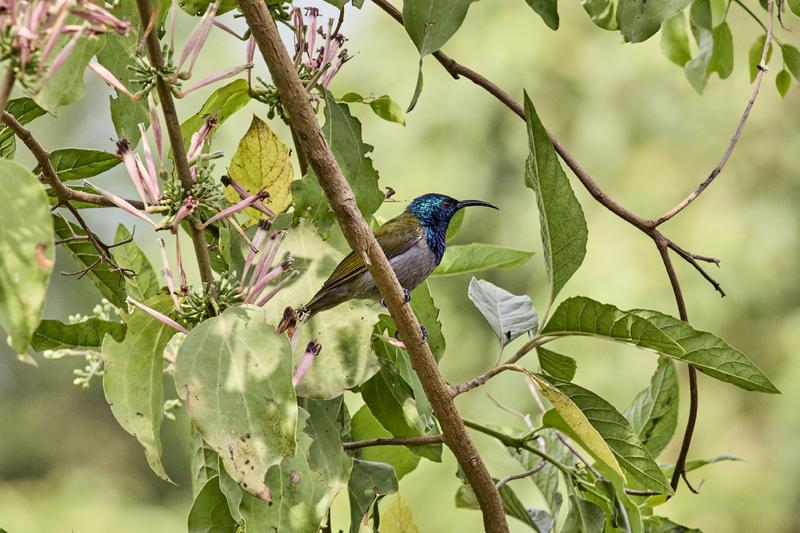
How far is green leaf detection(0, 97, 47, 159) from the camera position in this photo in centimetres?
174

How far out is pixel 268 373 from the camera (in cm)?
135

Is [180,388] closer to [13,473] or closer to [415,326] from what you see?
[415,326]

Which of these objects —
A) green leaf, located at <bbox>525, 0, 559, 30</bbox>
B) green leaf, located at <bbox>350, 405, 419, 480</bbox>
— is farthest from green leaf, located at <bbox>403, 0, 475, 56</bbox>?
green leaf, located at <bbox>350, 405, 419, 480</bbox>

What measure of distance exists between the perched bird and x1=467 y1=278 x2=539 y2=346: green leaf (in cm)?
39

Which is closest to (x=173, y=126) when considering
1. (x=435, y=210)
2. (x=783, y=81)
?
(x=783, y=81)

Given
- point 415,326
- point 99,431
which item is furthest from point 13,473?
point 415,326

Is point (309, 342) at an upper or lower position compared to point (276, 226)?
lower

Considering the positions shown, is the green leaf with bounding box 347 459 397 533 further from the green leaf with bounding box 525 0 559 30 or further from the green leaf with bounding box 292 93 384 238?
the green leaf with bounding box 525 0 559 30

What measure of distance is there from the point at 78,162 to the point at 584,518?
1144 millimetres

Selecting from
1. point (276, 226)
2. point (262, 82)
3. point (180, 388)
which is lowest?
point (180, 388)

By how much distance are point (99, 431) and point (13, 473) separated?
796 mm

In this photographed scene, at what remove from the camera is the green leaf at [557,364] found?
6.29ft

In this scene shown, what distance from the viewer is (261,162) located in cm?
191

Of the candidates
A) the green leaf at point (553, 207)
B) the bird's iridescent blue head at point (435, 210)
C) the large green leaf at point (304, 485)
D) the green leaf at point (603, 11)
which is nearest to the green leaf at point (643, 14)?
the green leaf at point (603, 11)
